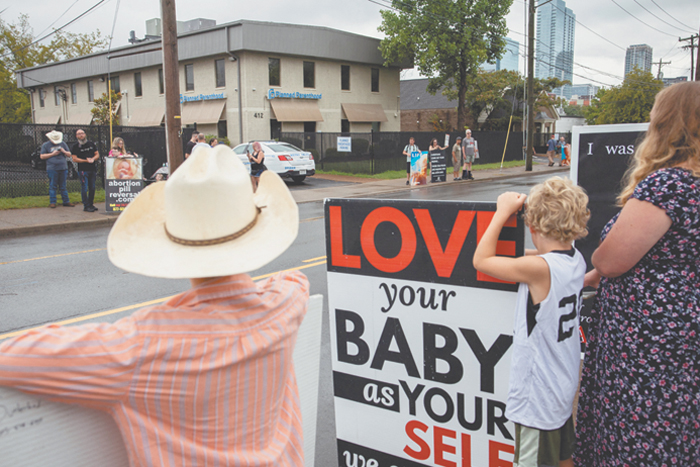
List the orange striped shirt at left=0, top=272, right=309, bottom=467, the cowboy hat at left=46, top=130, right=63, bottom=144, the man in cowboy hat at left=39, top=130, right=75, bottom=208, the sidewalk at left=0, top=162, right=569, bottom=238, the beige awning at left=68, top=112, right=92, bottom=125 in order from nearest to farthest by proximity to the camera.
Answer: the orange striped shirt at left=0, top=272, right=309, bottom=467
the sidewalk at left=0, top=162, right=569, bottom=238
the cowboy hat at left=46, top=130, right=63, bottom=144
the man in cowboy hat at left=39, top=130, right=75, bottom=208
the beige awning at left=68, top=112, right=92, bottom=125

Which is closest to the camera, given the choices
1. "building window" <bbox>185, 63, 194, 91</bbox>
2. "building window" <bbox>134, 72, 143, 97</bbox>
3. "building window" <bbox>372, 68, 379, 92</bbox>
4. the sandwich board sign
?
the sandwich board sign

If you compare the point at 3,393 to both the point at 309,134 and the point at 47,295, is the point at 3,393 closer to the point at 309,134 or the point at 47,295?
the point at 47,295

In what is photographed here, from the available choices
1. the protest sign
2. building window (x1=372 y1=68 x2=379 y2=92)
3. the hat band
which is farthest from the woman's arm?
building window (x1=372 y1=68 x2=379 y2=92)

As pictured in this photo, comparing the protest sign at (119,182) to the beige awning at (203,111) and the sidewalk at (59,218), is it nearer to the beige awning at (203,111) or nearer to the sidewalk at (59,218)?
the sidewalk at (59,218)

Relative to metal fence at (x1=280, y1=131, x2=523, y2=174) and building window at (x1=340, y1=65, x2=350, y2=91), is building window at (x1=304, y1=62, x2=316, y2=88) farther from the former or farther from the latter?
metal fence at (x1=280, y1=131, x2=523, y2=174)

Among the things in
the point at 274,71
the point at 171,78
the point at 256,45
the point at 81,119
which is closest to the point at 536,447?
the point at 171,78

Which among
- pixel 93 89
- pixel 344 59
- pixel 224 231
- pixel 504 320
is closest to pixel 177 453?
pixel 224 231

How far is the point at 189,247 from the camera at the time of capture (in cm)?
131

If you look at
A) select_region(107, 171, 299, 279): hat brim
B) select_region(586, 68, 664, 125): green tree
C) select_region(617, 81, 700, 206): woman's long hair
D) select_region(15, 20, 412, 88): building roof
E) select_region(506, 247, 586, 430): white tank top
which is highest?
select_region(15, 20, 412, 88): building roof

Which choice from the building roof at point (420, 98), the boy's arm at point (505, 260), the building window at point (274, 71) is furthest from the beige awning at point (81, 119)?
the boy's arm at point (505, 260)

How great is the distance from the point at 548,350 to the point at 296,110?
32623mm

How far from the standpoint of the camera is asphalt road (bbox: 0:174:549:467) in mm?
4536

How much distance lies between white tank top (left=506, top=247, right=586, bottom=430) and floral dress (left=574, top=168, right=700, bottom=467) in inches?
6.6

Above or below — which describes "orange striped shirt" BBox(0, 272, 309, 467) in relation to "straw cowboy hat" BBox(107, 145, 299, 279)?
below
